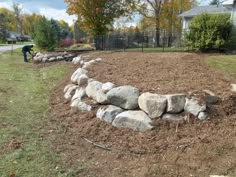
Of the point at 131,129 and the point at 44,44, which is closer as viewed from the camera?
the point at 131,129

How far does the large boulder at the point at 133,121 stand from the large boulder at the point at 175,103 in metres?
0.37

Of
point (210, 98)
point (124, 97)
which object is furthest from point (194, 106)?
point (124, 97)

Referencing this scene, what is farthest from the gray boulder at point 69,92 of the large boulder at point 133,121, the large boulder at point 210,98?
the large boulder at point 210,98

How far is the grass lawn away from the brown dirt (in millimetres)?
199

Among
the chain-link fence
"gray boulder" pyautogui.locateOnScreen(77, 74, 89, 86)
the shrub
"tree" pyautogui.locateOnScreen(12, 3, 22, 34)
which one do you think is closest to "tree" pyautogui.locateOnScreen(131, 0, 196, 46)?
the chain-link fence

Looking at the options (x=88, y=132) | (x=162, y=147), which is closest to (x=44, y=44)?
(x=88, y=132)

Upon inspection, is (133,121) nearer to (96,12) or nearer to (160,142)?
(160,142)

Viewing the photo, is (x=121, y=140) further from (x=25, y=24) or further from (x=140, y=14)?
(x=25, y=24)

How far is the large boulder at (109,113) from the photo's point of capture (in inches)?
155

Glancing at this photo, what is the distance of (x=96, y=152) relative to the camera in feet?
10.7

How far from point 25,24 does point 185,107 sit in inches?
3167

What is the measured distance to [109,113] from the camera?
396cm

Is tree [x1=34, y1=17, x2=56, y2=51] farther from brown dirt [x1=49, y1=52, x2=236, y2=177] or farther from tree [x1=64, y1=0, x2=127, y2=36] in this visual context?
brown dirt [x1=49, y1=52, x2=236, y2=177]

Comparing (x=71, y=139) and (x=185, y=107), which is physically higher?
(x=185, y=107)
